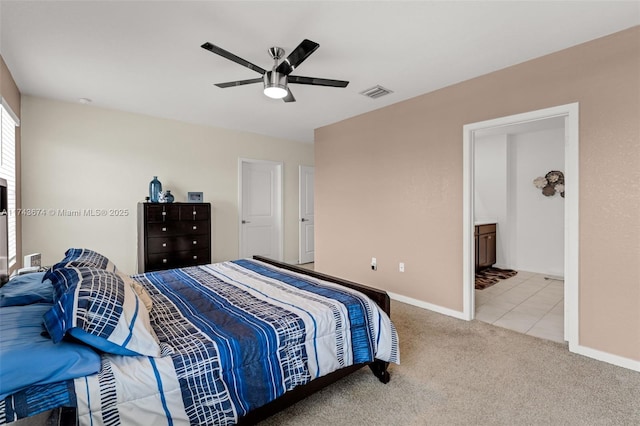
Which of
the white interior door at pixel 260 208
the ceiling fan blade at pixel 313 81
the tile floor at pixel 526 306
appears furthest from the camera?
the white interior door at pixel 260 208

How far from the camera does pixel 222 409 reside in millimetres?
1356

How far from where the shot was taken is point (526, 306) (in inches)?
137

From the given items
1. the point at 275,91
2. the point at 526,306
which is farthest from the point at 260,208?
the point at 526,306

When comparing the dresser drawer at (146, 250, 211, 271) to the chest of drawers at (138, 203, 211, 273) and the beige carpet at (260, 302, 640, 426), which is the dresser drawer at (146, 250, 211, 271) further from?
the beige carpet at (260, 302, 640, 426)

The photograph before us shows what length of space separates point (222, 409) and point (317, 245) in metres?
3.72

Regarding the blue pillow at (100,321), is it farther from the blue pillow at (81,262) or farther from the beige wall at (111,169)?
the beige wall at (111,169)

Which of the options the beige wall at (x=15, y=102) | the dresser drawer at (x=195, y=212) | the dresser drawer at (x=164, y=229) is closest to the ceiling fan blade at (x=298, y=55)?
the beige wall at (x=15, y=102)

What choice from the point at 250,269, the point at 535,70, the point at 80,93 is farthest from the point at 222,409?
the point at 80,93

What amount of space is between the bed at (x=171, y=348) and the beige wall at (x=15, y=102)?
66.4 inches

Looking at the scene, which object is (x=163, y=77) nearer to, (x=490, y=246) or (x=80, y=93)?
(x=80, y=93)

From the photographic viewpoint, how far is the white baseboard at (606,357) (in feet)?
7.20

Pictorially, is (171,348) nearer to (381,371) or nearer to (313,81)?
(381,371)

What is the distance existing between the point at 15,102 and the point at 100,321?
11.0 feet

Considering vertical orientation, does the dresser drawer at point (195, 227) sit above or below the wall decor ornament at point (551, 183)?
below
